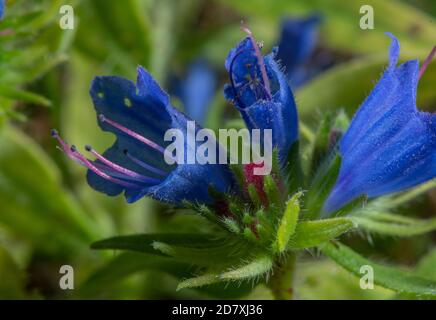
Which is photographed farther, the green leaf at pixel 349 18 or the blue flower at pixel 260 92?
the green leaf at pixel 349 18

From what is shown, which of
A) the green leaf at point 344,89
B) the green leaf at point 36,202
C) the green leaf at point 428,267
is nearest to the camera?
the green leaf at point 428,267

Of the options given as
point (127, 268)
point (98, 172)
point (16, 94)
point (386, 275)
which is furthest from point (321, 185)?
point (16, 94)

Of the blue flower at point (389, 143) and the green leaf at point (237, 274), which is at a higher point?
the blue flower at point (389, 143)

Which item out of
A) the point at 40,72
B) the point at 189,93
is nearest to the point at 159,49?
the point at 189,93

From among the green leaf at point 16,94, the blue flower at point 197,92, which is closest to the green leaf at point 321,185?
the green leaf at point 16,94

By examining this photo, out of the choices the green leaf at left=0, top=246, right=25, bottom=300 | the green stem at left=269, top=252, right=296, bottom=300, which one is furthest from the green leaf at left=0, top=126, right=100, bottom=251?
the green stem at left=269, top=252, right=296, bottom=300

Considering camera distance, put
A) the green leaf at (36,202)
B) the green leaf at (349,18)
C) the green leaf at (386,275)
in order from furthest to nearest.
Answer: the green leaf at (349,18)
the green leaf at (36,202)
the green leaf at (386,275)

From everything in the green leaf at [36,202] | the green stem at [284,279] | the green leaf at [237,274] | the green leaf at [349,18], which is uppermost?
the green leaf at [349,18]

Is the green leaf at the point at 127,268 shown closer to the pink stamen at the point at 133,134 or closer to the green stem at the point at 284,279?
the green stem at the point at 284,279
